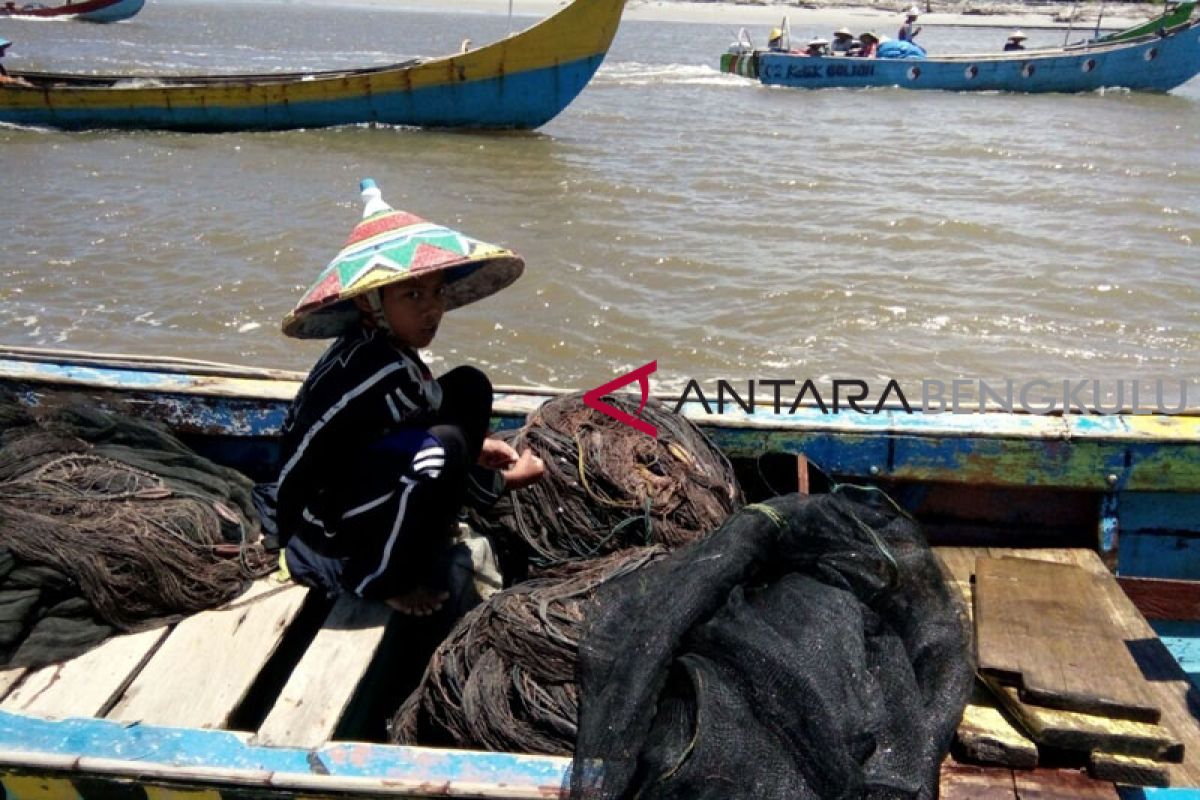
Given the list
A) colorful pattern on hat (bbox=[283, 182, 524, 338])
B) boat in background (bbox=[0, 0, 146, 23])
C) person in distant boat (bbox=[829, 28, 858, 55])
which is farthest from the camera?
boat in background (bbox=[0, 0, 146, 23])

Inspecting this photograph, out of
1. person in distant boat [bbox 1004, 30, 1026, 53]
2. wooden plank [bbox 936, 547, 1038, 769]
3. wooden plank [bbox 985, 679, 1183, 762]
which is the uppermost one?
person in distant boat [bbox 1004, 30, 1026, 53]

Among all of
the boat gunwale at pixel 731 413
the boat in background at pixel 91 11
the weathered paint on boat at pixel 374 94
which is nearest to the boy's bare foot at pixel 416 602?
the boat gunwale at pixel 731 413

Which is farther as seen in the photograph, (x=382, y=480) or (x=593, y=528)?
(x=593, y=528)

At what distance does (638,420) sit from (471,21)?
145 ft

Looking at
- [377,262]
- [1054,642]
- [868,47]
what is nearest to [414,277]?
[377,262]

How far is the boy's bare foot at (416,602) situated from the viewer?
2.51 meters

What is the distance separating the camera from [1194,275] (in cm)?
886

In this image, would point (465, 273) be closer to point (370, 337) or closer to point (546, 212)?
point (370, 337)

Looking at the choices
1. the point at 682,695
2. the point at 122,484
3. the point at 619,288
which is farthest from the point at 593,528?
the point at 619,288

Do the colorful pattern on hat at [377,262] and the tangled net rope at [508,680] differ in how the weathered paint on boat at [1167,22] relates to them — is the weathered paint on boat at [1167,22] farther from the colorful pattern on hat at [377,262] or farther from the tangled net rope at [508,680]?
the tangled net rope at [508,680]

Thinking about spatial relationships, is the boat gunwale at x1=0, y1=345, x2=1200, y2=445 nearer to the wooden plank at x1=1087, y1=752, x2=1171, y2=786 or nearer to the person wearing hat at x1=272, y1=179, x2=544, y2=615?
the person wearing hat at x1=272, y1=179, x2=544, y2=615

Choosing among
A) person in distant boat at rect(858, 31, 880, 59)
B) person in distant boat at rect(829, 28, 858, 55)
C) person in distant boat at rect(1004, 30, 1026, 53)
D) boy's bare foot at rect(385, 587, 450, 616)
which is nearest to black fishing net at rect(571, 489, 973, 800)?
boy's bare foot at rect(385, 587, 450, 616)

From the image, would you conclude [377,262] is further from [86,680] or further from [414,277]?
[86,680]

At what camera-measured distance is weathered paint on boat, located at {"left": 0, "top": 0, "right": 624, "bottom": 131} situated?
13.6 metres
